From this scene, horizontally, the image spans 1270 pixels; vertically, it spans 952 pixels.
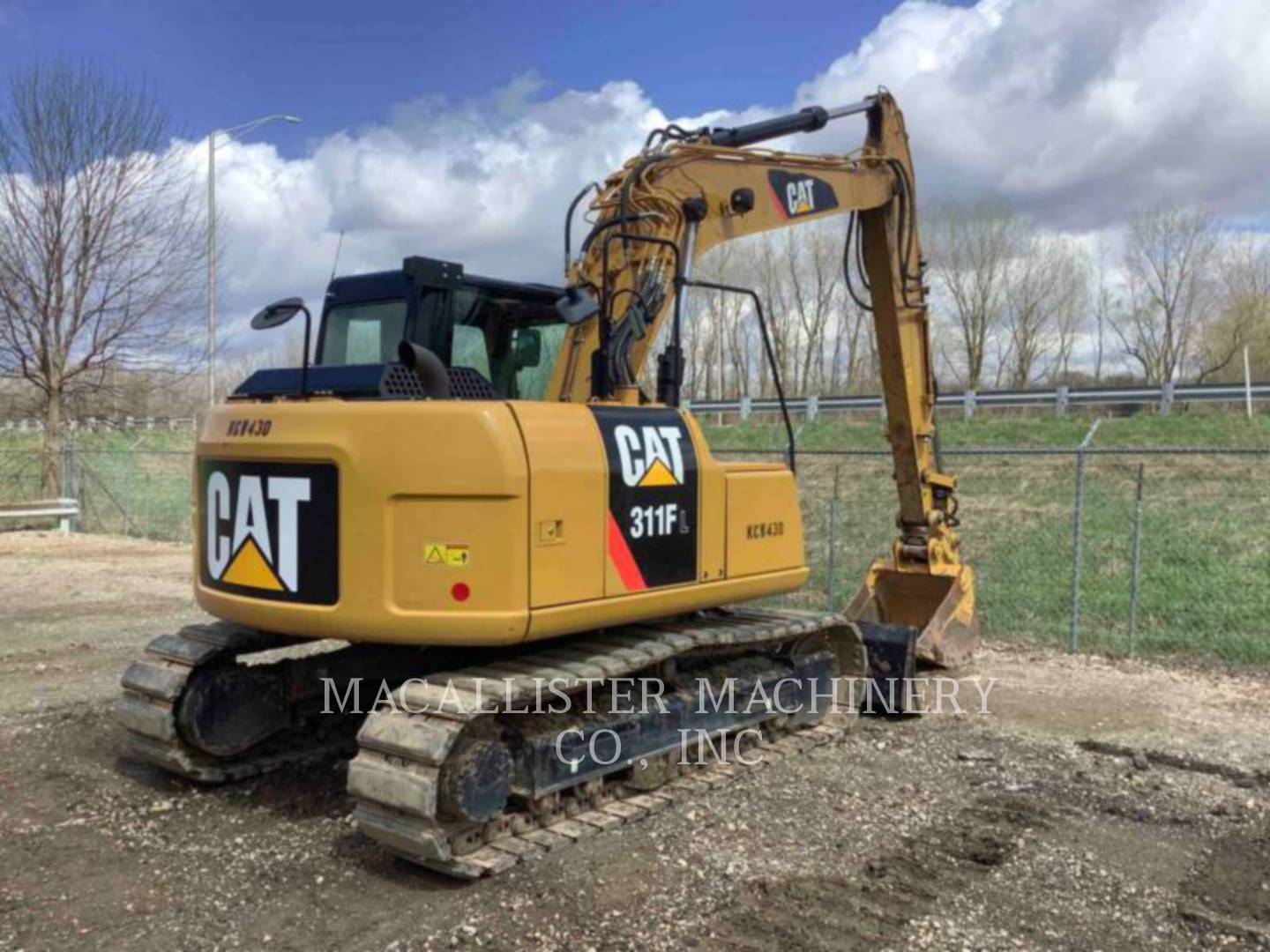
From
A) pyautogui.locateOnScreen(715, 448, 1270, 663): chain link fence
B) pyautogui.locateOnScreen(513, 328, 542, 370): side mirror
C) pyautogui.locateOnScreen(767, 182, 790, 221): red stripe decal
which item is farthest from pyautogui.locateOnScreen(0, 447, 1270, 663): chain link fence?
pyautogui.locateOnScreen(513, 328, 542, 370): side mirror

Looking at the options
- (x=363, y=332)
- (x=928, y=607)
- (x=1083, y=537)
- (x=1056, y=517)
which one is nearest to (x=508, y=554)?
(x=363, y=332)

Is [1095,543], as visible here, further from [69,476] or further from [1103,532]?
[69,476]

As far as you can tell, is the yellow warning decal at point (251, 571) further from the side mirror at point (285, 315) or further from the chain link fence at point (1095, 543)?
the chain link fence at point (1095, 543)

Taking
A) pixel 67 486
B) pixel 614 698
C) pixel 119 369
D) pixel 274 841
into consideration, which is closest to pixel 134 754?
pixel 274 841

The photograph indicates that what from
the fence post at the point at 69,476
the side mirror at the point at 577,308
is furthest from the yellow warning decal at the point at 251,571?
the fence post at the point at 69,476

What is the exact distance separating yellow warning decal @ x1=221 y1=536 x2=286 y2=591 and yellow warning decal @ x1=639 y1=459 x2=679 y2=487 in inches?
68.2

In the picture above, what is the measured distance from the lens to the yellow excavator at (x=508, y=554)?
456 centimetres

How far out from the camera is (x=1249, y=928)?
4.12m

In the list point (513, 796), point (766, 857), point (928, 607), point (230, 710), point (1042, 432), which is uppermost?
point (1042, 432)

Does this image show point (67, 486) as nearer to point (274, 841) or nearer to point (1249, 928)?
point (274, 841)

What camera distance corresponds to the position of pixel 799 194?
6973 mm

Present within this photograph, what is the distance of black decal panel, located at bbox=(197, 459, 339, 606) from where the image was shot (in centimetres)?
473

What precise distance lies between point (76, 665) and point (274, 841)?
15.2 feet

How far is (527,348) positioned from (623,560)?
156 centimetres
